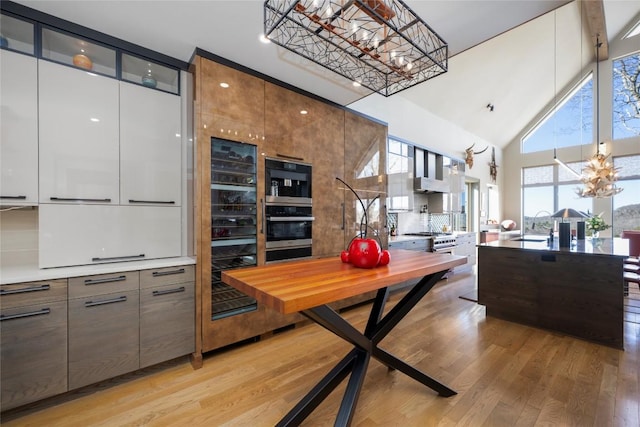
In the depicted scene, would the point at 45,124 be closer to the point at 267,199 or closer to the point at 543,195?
the point at 267,199

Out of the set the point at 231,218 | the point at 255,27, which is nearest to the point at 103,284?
the point at 231,218

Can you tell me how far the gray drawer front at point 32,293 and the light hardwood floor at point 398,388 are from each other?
14.9 inches

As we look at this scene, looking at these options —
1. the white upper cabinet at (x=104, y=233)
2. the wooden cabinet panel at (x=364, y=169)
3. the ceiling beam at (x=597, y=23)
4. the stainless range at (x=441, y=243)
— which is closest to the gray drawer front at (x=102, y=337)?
the white upper cabinet at (x=104, y=233)

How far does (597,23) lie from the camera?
18.0 feet

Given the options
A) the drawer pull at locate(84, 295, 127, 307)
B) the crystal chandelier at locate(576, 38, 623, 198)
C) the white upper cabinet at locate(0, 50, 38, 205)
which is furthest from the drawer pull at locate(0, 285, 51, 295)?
the crystal chandelier at locate(576, 38, 623, 198)

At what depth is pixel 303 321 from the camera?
3.01m

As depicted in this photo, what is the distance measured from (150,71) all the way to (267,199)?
5.10 ft

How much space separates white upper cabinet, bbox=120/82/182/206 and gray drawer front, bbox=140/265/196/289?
637 mm

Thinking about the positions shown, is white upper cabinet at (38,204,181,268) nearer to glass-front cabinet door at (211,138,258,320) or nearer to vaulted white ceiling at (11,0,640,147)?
glass-front cabinet door at (211,138,258,320)

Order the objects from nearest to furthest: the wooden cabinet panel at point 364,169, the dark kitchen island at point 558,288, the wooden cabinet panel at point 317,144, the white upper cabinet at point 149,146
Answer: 1. the white upper cabinet at point 149,146
2. the dark kitchen island at point 558,288
3. the wooden cabinet panel at point 317,144
4. the wooden cabinet panel at point 364,169

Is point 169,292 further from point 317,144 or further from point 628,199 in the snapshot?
point 628,199

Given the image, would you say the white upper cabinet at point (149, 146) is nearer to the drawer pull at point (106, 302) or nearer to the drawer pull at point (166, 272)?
the drawer pull at point (166, 272)

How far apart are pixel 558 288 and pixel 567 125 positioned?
7.80 meters

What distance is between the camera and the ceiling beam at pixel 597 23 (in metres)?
4.68
